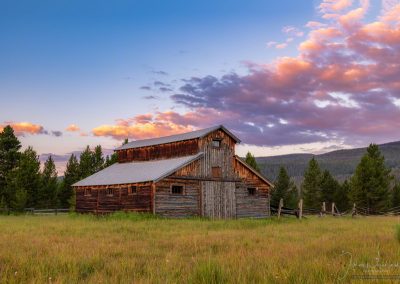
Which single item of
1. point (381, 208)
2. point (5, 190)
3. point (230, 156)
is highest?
point (230, 156)

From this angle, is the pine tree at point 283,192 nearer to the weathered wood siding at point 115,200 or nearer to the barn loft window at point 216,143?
the barn loft window at point 216,143

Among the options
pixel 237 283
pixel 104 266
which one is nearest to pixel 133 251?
pixel 104 266

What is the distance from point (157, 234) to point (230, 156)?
20.2m

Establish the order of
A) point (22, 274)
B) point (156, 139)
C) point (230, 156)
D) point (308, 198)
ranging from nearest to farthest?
point (22, 274) < point (230, 156) < point (156, 139) < point (308, 198)

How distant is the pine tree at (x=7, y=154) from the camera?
166 ft

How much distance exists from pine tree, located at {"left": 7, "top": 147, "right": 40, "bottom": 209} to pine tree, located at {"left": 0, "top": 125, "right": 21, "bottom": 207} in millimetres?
892

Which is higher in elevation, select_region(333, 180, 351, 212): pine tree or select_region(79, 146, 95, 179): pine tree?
select_region(79, 146, 95, 179): pine tree

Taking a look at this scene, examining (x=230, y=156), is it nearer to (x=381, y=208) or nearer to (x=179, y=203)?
(x=179, y=203)

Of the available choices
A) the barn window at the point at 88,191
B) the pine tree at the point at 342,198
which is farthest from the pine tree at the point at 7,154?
the pine tree at the point at 342,198

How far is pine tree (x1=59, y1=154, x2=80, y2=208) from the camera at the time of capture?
59.0 metres

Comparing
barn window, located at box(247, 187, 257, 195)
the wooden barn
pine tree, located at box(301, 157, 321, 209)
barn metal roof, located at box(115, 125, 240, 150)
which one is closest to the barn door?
the wooden barn

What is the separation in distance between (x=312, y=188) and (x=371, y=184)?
1045 centimetres

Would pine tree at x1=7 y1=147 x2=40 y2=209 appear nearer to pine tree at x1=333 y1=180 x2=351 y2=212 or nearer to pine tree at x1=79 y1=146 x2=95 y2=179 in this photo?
pine tree at x1=79 y1=146 x2=95 y2=179

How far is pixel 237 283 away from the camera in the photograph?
6.54 metres
